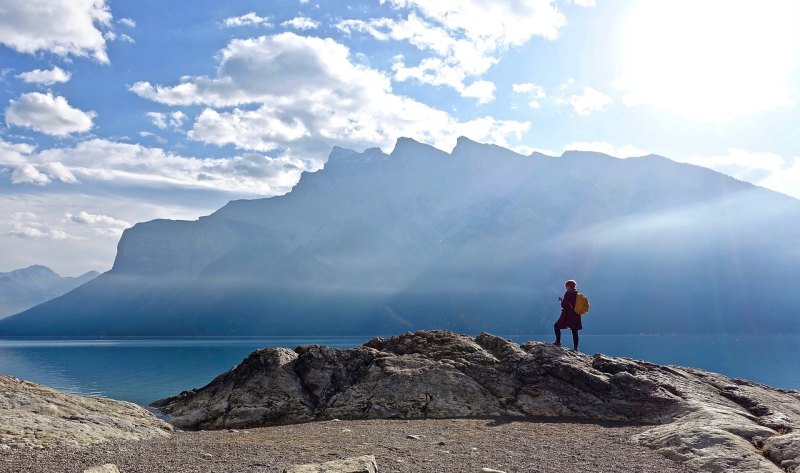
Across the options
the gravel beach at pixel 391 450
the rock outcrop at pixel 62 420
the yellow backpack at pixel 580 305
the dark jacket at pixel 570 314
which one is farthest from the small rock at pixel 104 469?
the yellow backpack at pixel 580 305

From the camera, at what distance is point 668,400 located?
19.3 metres

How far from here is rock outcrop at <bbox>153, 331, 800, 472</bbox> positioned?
19562 millimetres

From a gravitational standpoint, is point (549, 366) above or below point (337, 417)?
above

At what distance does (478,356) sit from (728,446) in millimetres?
10374

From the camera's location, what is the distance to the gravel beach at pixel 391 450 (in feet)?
39.4

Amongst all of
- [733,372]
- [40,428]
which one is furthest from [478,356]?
[733,372]

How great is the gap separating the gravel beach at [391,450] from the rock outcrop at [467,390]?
6.58 feet

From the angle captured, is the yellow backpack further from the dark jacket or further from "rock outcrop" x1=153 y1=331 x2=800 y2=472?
"rock outcrop" x1=153 y1=331 x2=800 y2=472

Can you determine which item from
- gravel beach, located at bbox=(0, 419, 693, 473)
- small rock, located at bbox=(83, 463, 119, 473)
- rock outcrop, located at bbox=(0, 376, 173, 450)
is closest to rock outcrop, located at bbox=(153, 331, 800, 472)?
gravel beach, located at bbox=(0, 419, 693, 473)

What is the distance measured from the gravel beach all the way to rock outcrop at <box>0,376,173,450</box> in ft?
2.39

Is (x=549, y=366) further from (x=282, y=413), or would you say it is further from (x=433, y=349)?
(x=282, y=413)

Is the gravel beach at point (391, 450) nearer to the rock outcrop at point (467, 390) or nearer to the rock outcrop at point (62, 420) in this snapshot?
the rock outcrop at point (62, 420)

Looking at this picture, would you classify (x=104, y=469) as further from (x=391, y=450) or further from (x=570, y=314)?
(x=570, y=314)

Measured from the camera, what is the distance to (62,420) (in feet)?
50.0
